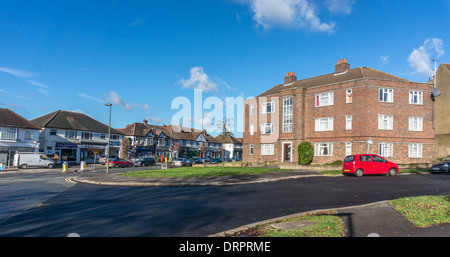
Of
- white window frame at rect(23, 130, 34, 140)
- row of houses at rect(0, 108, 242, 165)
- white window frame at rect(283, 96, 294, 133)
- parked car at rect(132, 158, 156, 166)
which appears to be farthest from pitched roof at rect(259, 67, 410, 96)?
white window frame at rect(23, 130, 34, 140)

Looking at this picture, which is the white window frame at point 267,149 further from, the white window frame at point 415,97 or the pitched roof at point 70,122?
the pitched roof at point 70,122

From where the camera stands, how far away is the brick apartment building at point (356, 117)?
1228 inches

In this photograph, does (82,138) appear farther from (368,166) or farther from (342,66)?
(368,166)

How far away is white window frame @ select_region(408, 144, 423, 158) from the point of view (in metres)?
32.0

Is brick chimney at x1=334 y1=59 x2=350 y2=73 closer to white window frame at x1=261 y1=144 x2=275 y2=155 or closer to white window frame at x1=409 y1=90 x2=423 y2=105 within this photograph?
white window frame at x1=409 y1=90 x2=423 y2=105

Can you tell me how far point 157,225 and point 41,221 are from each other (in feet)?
11.4

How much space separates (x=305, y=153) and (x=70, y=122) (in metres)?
44.2

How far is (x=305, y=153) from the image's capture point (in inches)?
1321

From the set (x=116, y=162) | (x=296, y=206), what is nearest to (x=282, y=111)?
(x=116, y=162)

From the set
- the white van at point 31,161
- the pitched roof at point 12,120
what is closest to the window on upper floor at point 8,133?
the pitched roof at point 12,120

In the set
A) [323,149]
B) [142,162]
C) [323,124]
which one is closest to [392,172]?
[323,149]

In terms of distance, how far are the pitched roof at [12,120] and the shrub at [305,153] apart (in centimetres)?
3977

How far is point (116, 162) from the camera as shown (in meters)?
44.8

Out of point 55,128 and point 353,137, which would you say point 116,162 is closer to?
point 55,128
